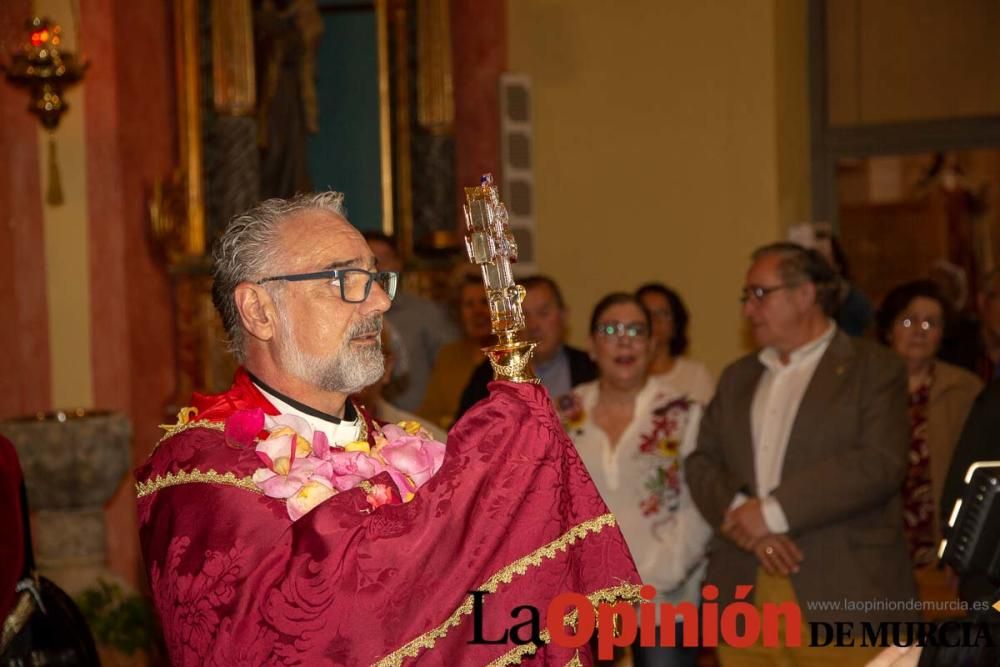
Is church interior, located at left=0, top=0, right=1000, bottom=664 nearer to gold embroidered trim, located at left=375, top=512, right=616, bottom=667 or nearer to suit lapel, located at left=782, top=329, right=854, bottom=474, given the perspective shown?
suit lapel, located at left=782, top=329, right=854, bottom=474

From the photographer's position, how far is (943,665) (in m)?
2.18

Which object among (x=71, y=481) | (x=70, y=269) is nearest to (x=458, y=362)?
(x=71, y=481)

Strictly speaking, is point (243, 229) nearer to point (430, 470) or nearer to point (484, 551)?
point (430, 470)

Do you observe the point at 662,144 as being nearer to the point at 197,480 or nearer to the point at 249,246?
the point at 249,246

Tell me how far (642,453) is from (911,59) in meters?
5.36

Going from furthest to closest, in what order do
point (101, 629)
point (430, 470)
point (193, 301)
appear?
1. point (193, 301)
2. point (101, 629)
3. point (430, 470)

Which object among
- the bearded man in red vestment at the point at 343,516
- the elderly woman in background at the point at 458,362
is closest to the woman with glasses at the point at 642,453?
the elderly woman in background at the point at 458,362

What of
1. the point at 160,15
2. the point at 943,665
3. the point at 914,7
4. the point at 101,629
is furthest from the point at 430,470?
the point at 914,7

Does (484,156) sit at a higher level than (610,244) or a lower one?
higher

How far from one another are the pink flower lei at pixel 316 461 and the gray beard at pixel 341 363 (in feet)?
0.34

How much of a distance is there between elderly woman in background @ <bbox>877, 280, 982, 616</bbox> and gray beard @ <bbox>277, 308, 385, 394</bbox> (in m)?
3.28

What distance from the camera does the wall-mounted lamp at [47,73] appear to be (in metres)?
6.07

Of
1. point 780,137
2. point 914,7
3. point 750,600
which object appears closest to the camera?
point 750,600

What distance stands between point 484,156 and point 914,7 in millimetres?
3004
